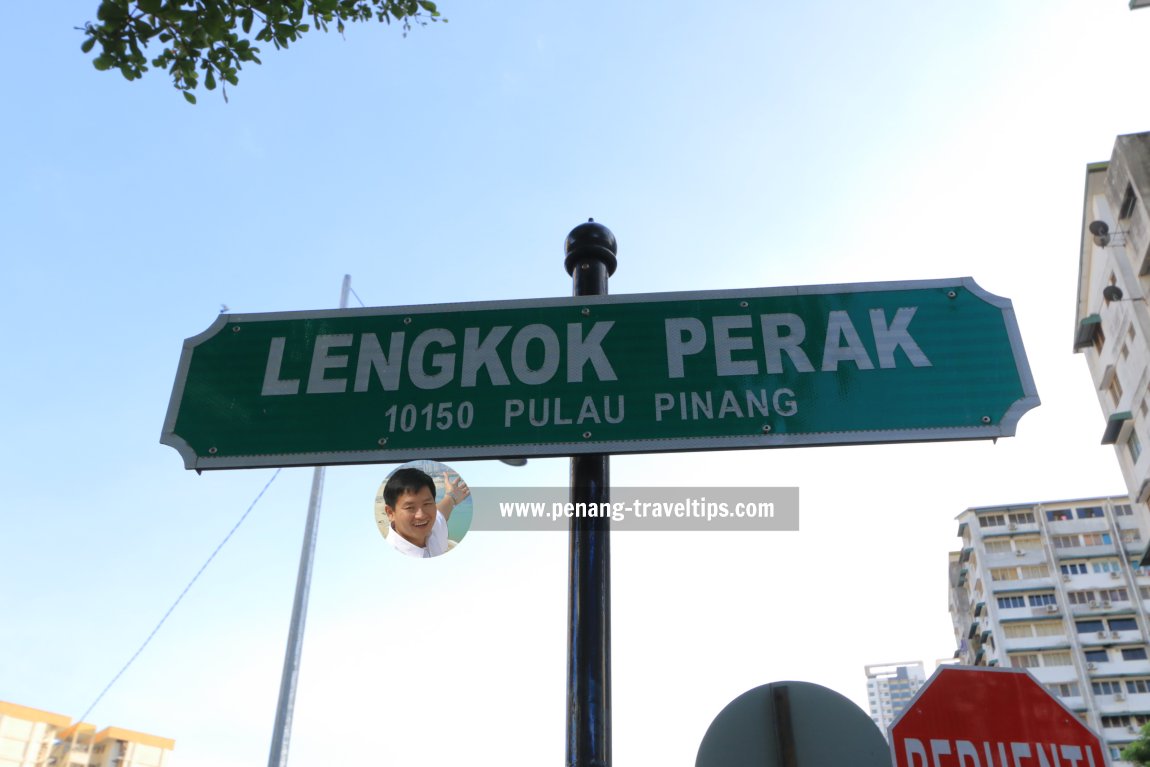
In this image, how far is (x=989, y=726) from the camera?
2.02 metres

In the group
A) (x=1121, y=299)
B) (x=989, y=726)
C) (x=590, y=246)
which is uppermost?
(x=1121, y=299)

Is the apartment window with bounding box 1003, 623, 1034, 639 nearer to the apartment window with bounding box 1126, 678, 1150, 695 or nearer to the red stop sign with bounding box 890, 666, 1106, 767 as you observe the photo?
A: the apartment window with bounding box 1126, 678, 1150, 695

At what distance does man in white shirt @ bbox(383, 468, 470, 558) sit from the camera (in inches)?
94.7

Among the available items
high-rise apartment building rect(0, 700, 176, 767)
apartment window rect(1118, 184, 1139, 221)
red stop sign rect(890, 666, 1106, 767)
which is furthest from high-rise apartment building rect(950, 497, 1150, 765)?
high-rise apartment building rect(0, 700, 176, 767)

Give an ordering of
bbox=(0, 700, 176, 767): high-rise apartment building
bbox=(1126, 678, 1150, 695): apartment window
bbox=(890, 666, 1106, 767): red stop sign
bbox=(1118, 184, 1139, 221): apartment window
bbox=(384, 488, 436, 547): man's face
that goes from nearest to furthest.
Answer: bbox=(890, 666, 1106, 767): red stop sign → bbox=(384, 488, 436, 547): man's face → bbox=(1118, 184, 1139, 221): apartment window → bbox=(1126, 678, 1150, 695): apartment window → bbox=(0, 700, 176, 767): high-rise apartment building

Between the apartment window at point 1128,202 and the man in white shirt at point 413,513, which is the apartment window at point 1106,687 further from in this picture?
the man in white shirt at point 413,513

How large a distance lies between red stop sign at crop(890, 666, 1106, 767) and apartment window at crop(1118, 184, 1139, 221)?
26.9 m

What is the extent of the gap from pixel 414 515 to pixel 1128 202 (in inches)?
1127

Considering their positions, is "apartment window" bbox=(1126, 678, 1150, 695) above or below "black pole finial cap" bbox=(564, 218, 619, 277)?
above

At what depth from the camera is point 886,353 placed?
2.21 metres

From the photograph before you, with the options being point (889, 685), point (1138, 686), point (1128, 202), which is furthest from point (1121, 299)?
point (889, 685)

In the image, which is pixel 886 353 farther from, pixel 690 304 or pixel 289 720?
pixel 289 720

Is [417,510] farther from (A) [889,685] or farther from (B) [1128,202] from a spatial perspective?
(A) [889,685]

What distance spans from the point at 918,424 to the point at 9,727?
269 ft
